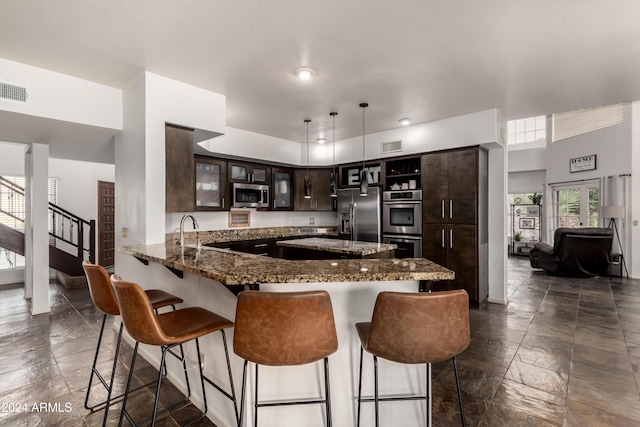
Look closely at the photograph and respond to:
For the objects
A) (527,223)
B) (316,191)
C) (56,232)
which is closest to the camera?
(316,191)

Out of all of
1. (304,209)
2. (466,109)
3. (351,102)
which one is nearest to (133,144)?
(351,102)

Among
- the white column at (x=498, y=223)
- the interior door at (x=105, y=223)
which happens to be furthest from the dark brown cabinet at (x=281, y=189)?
the interior door at (x=105, y=223)

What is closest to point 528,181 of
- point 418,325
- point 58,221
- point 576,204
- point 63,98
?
point 576,204

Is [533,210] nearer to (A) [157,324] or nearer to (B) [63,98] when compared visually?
(A) [157,324]

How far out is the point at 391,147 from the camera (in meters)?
5.11

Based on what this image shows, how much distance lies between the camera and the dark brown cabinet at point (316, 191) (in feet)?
19.1

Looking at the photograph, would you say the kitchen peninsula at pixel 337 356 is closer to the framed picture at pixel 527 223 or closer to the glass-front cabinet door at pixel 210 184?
the glass-front cabinet door at pixel 210 184

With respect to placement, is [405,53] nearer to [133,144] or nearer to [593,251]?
[133,144]

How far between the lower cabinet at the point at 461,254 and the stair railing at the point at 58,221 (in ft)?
20.5

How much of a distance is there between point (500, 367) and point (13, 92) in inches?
190

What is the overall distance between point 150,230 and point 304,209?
3080mm

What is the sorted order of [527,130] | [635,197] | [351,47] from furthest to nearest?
[527,130], [635,197], [351,47]

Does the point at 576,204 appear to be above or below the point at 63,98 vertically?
below

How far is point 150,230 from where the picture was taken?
3055mm
